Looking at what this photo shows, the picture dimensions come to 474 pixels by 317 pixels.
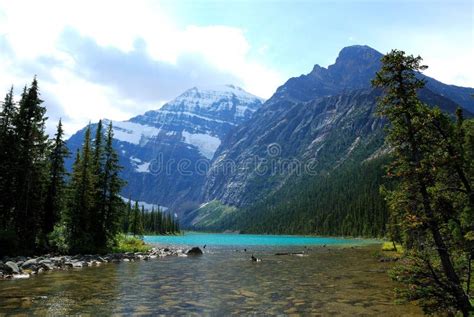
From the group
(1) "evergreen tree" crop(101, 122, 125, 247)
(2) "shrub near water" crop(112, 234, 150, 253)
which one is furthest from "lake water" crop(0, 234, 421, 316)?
(2) "shrub near water" crop(112, 234, 150, 253)

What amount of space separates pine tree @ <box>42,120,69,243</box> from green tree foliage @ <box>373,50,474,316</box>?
47.3m

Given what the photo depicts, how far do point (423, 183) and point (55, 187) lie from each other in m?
50.1

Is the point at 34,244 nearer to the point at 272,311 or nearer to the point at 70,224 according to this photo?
the point at 70,224

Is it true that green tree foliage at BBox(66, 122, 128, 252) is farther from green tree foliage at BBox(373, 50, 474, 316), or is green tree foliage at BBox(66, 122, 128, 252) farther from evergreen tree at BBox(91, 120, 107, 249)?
green tree foliage at BBox(373, 50, 474, 316)

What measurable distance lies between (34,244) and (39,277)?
58.1 feet

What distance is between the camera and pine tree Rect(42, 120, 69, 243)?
172 ft

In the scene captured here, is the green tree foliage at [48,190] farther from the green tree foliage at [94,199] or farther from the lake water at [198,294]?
the lake water at [198,294]

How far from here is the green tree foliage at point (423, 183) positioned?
14.4m

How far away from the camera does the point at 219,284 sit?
96.3 ft

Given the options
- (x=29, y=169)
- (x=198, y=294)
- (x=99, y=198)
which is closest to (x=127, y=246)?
(x=99, y=198)

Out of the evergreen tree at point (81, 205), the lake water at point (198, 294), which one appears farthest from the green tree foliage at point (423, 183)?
the evergreen tree at point (81, 205)

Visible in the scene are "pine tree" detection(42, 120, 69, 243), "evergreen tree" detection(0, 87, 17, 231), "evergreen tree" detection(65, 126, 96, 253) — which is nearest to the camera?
"evergreen tree" detection(0, 87, 17, 231)

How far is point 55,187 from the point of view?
2110 inches

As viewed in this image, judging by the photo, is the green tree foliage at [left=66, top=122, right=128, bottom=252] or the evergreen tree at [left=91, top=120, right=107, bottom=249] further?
the evergreen tree at [left=91, top=120, right=107, bottom=249]
